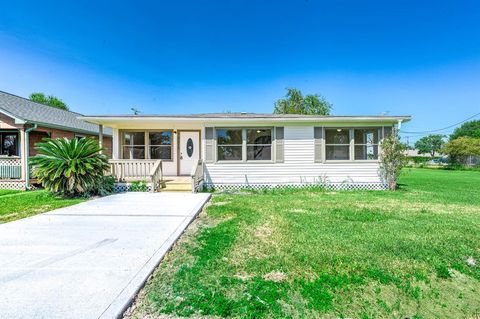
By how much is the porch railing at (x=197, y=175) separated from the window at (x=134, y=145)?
10.7ft

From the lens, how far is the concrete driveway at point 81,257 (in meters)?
2.19

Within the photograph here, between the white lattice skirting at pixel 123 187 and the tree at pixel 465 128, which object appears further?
the tree at pixel 465 128

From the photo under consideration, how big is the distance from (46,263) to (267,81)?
2369 cm

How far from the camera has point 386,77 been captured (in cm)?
2080

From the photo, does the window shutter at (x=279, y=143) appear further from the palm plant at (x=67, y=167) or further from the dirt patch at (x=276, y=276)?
the dirt patch at (x=276, y=276)

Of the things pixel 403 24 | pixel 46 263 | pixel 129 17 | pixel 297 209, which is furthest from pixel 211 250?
pixel 403 24

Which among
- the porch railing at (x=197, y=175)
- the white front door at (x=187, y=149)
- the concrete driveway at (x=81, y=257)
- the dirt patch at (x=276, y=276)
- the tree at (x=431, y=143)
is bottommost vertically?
the dirt patch at (x=276, y=276)

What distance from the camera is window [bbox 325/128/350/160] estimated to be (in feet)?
33.5

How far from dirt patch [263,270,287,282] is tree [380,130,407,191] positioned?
29.4ft

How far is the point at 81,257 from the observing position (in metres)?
3.26

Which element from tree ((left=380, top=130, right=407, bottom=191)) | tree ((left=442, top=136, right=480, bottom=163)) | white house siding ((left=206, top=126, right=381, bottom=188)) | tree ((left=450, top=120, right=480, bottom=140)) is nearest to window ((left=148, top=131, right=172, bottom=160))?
white house siding ((left=206, top=126, right=381, bottom=188))

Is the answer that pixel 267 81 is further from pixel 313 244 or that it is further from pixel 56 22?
pixel 313 244

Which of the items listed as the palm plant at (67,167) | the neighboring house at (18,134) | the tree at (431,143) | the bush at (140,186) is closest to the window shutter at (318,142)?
the bush at (140,186)

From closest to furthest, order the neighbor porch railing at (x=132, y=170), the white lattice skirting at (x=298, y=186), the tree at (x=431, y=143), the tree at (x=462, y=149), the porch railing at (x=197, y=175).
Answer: the porch railing at (x=197, y=175) < the neighbor porch railing at (x=132, y=170) < the white lattice skirting at (x=298, y=186) < the tree at (x=462, y=149) < the tree at (x=431, y=143)
